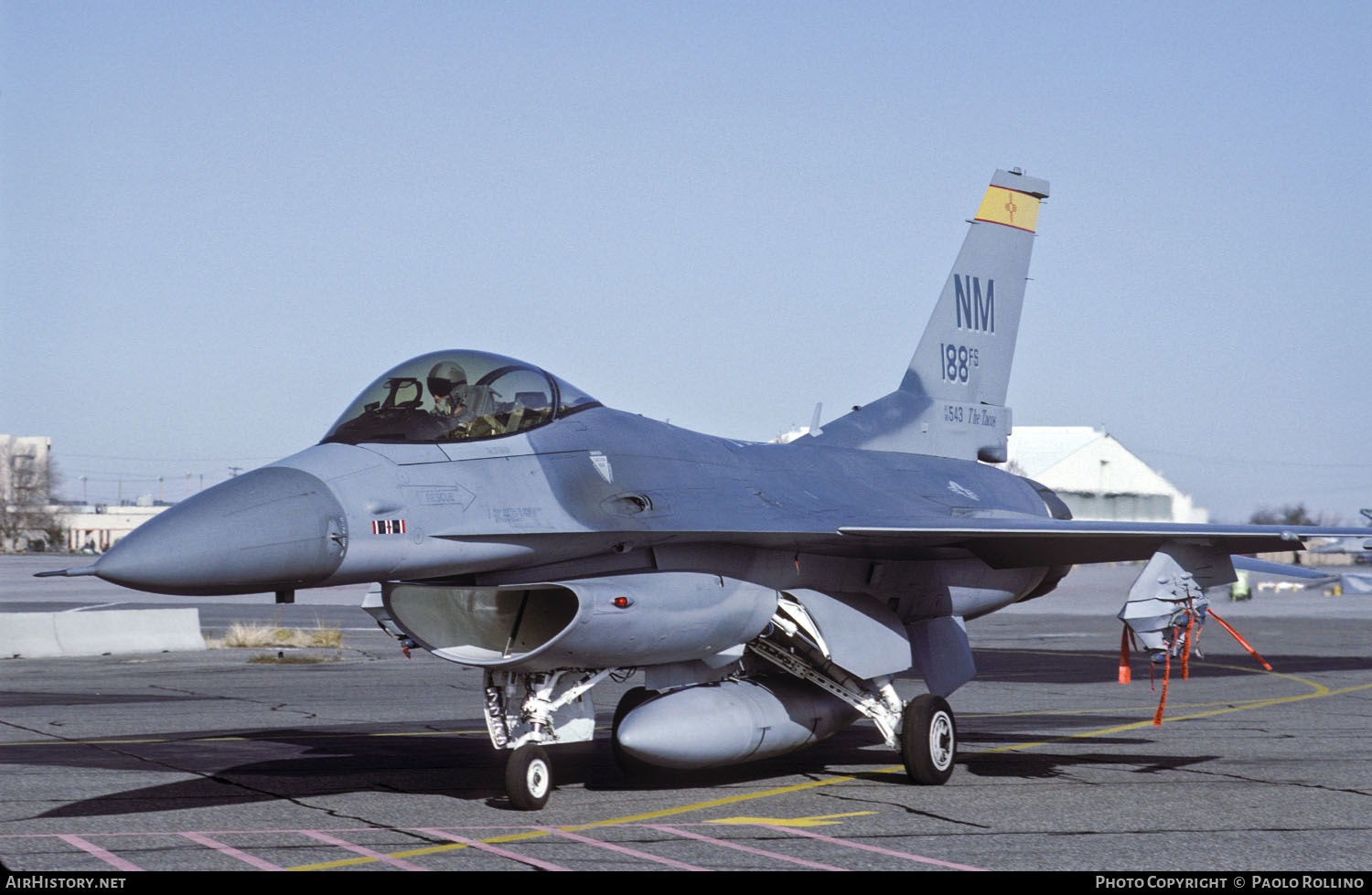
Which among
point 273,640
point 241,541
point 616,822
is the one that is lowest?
point 273,640

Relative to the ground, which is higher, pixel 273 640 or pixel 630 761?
pixel 630 761

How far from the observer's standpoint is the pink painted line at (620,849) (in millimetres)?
7629

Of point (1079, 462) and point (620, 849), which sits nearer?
point (620, 849)

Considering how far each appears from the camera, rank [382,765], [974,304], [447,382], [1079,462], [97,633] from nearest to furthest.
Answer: [447,382] → [382,765] → [974,304] → [97,633] → [1079,462]

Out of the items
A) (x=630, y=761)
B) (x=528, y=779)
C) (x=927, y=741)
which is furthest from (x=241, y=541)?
(x=927, y=741)

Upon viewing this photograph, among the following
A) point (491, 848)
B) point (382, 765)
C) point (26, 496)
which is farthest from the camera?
point (26, 496)

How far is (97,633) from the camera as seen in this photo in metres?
24.5

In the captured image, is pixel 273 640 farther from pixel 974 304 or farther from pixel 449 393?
pixel 449 393

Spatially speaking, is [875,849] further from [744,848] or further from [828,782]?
[828,782]

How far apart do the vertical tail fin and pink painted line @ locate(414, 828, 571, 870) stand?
6.72 metres

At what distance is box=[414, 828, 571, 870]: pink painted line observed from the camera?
758cm

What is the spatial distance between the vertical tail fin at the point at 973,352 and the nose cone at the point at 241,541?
6921 millimetres

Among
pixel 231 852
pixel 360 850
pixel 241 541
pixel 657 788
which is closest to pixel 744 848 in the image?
pixel 360 850

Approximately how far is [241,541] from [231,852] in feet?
5.63
